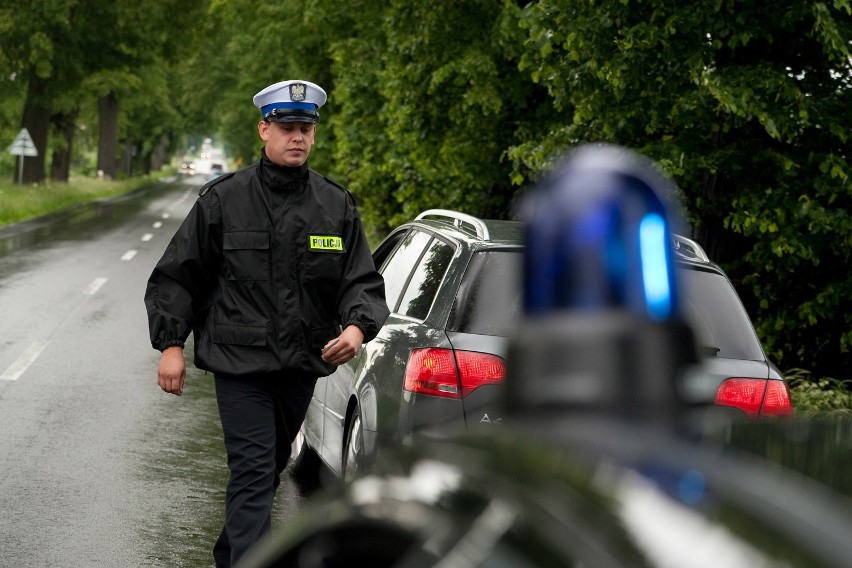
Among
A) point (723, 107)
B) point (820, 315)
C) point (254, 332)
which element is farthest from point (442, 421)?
point (820, 315)

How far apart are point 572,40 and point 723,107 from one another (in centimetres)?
140

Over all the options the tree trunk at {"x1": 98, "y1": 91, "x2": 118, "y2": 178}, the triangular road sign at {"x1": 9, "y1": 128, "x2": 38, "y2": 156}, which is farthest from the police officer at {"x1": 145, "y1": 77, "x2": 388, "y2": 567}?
the tree trunk at {"x1": 98, "y1": 91, "x2": 118, "y2": 178}

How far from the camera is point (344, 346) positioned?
14.8ft

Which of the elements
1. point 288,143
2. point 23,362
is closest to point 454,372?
point 288,143

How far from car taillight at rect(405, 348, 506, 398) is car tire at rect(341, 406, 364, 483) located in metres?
0.56

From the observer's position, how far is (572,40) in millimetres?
10898

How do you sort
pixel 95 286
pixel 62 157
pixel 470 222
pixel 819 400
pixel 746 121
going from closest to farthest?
pixel 470 222 < pixel 819 400 < pixel 746 121 < pixel 95 286 < pixel 62 157

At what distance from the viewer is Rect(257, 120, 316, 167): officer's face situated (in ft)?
15.2

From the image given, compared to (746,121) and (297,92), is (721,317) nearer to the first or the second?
(297,92)

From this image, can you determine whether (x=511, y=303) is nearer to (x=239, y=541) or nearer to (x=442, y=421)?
(x=442, y=421)

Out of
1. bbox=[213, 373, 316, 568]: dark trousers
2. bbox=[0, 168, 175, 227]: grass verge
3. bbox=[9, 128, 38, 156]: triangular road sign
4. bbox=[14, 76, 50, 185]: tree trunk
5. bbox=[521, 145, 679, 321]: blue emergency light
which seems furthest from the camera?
bbox=[14, 76, 50, 185]: tree trunk

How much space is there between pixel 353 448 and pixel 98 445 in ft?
9.53

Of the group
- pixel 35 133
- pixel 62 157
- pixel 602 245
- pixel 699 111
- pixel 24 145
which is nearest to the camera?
pixel 602 245

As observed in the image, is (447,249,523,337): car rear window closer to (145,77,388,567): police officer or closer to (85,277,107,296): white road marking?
(145,77,388,567): police officer
